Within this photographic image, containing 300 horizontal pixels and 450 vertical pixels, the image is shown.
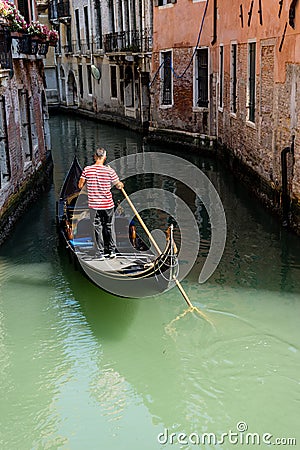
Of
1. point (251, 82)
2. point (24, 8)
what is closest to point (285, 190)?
point (251, 82)

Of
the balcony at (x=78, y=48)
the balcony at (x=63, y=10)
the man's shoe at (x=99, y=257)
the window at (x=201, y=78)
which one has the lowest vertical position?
the man's shoe at (x=99, y=257)

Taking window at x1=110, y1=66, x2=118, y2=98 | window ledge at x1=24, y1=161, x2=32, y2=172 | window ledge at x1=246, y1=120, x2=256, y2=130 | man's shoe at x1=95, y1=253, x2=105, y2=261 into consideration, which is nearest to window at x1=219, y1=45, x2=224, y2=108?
window ledge at x1=246, y1=120, x2=256, y2=130

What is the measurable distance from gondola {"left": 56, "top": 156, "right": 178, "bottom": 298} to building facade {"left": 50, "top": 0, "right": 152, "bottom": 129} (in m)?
9.78

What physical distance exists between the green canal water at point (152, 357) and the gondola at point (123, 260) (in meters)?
0.33

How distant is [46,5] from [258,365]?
2312 centimetres

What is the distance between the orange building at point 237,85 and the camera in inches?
281

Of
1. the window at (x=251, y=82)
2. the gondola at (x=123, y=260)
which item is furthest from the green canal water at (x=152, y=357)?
the window at (x=251, y=82)

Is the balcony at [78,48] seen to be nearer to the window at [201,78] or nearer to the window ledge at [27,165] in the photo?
the window at [201,78]

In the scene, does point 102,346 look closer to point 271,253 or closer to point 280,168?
point 271,253

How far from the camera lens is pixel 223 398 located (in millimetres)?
4055

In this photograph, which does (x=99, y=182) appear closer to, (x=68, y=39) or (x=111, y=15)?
(x=111, y=15)

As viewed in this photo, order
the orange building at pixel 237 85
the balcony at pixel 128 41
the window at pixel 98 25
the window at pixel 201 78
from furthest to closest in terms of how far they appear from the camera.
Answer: the window at pixel 98 25
the balcony at pixel 128 41
the window at pixel 201 78
the orange building at pixel 237 85

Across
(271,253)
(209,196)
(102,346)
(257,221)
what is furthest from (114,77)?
(102,346)

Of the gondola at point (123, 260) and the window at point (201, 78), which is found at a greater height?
the window at point (201, 78)
